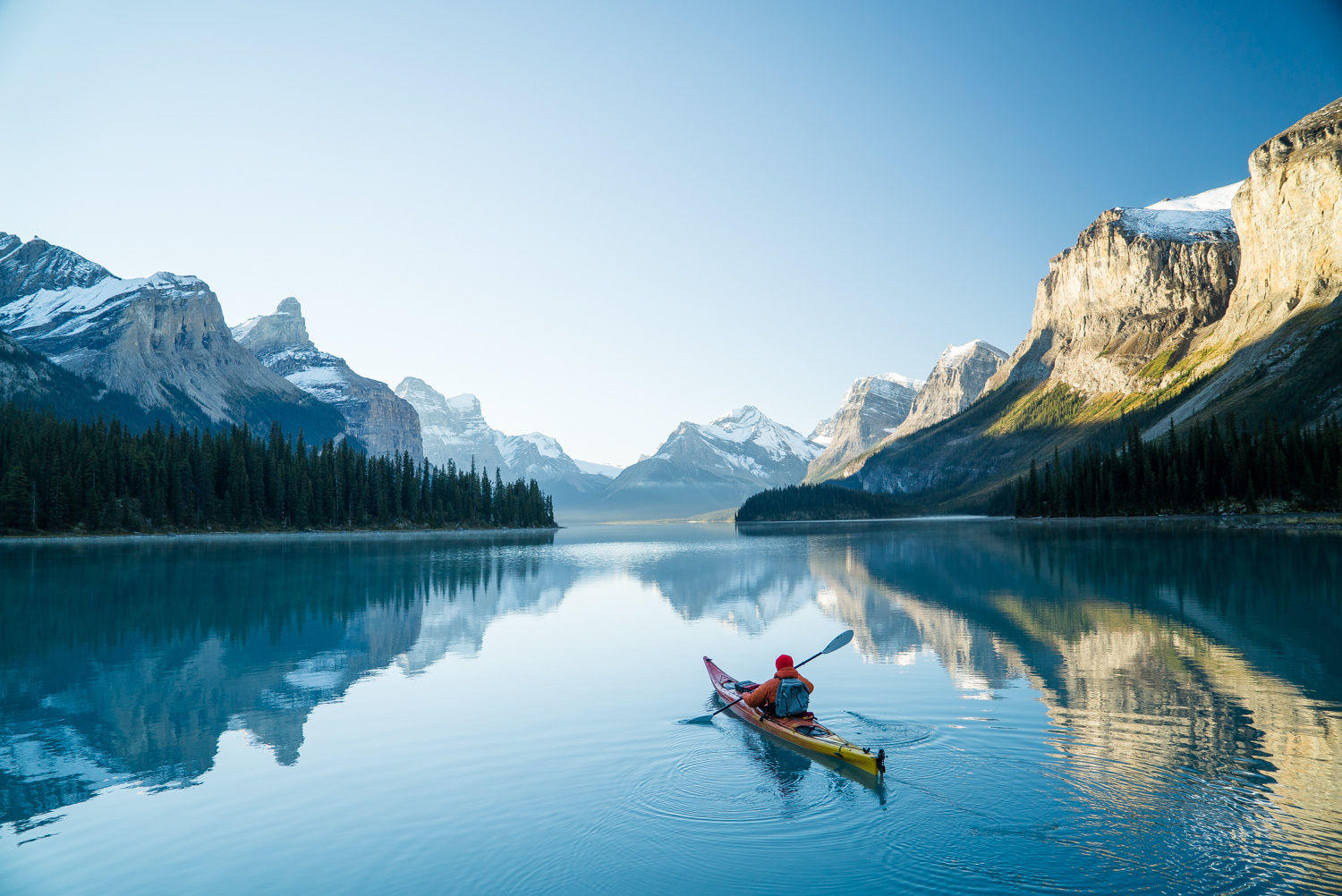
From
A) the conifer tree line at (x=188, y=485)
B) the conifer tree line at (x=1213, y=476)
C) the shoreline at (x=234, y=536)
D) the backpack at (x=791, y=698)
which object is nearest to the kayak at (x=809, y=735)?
the backpack at (x=791, y=698)

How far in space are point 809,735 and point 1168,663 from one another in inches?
→ 623

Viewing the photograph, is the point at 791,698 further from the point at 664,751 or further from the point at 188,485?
the point at 188,485

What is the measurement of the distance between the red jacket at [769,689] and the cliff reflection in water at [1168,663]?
6594mm

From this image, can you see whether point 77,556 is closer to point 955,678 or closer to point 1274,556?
point 955,678

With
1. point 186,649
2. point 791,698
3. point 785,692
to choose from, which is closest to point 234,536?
point 186,649

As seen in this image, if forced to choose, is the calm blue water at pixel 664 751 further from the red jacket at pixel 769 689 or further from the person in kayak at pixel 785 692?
the red jacket at pixel 769 689

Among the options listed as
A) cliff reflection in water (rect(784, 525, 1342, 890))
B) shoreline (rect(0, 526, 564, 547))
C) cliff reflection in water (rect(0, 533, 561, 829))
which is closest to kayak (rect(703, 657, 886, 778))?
cliff reflection in water (rect(784, 525, 1342, 890))

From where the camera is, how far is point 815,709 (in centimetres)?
2362

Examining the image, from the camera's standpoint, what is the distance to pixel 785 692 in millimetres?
20719

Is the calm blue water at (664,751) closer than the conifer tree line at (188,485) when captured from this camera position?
Yes

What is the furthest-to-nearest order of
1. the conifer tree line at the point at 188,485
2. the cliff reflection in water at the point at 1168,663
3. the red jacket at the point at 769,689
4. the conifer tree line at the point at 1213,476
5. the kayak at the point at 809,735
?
the conifer tree line at the point at 188,485 < the conifer tree line at the point at 1213,476 < the red jacket at the point at 769,689 < the kayak at the point at 809,735 < the cliff reflection in water at the point at 1168,663

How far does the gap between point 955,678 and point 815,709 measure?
18.7 feet

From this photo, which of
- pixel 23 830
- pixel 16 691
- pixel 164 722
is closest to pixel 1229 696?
pixel 23 830

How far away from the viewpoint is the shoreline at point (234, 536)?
111 meters
